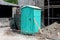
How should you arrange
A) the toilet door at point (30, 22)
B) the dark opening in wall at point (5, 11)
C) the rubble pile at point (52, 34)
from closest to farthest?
the rubble pile at point (52, 34)
the toilet door at point (30, 22)
the dark opening in wall at point (5, 11)

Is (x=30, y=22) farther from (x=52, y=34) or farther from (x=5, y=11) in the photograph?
(x=5, y=11)

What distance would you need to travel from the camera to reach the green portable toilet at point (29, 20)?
57.0 ft

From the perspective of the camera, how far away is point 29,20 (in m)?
17.6

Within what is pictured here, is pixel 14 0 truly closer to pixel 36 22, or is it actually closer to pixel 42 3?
pixel 42 3

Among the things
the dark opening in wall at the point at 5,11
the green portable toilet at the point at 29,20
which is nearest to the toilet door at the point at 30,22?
the green portable toilet at the point at 29,20

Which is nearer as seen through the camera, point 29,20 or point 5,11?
point 29,20

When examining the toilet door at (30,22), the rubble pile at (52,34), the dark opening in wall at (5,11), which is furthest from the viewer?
the dark opening in wall at (5,11)

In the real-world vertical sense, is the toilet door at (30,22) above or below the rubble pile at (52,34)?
above

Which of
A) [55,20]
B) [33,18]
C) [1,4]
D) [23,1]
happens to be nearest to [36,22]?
[33,18]

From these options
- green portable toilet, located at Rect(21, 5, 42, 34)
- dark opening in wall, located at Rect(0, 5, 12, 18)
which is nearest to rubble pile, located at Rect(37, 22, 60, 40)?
green portable toilet, located at Rect(21, 5, 42, 34)

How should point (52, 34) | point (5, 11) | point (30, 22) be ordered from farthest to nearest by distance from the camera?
point (5, 11), point (30, 22), point (52, 34)

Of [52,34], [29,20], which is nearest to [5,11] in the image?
[29,20]

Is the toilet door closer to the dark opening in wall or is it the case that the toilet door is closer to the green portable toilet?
the green portable toilet

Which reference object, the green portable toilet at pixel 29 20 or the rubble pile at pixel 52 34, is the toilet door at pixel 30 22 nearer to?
the green portable toilet at pixel 29 20
